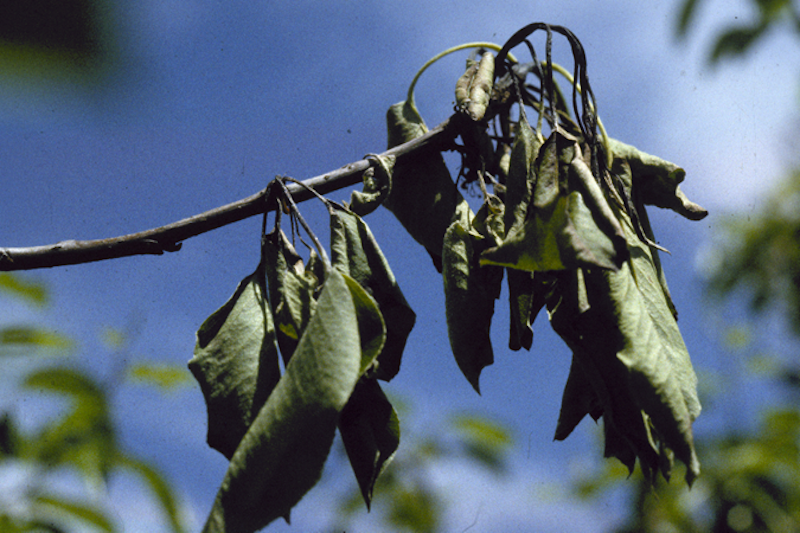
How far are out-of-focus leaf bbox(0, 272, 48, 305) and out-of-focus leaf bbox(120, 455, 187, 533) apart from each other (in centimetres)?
32

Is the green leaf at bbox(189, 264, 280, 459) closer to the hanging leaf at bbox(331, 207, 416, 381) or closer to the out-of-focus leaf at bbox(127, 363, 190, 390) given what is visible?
the hanging leaf at bbox(331, 207, 416, 381)

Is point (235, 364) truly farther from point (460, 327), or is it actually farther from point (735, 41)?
point (735, 41)

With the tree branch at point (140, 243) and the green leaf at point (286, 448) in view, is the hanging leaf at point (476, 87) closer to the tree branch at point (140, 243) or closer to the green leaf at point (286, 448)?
the tree branch at point (140, 243)

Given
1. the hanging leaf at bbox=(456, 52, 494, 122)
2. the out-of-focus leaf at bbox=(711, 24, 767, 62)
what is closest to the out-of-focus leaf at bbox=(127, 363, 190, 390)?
the hanging leaf at bbox=(456, 52, 494, 122)

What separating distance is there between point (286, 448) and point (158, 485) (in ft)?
0.99

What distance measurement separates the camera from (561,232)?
485mm

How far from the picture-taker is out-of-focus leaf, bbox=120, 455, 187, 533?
66 cm

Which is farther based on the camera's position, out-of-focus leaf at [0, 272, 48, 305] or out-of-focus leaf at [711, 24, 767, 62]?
out-of-focus leaf at [711, 24, 767, 62]

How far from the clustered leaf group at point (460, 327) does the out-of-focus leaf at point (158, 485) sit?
18cm

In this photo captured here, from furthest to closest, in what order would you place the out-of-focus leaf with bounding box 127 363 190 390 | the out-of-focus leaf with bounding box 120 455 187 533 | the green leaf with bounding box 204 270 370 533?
1. the out-of-focus leaf with bounding box 127 363 190 390
2. the out-of-focus leaf with bounding box 120 455 187 533
3. the green leaf with bounding box 204 270 370 533

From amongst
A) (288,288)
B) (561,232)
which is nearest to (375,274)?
(288,288)

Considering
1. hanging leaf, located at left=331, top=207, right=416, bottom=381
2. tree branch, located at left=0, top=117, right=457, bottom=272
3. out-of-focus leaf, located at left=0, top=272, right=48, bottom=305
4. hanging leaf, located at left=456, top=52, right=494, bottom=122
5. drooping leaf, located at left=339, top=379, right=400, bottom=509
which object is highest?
out-of-focus leaf, located at left=0, top=272, right=48, bottom=305

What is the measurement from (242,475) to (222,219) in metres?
0.29

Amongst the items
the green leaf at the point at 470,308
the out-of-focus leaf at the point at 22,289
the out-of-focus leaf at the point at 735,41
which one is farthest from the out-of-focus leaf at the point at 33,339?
the out-of-focus leaf at the point at 735,41
